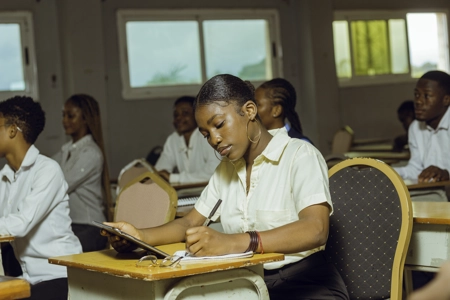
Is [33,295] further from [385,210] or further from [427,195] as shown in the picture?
[427,195]

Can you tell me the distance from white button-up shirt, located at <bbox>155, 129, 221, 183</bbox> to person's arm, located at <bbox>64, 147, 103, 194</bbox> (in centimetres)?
111

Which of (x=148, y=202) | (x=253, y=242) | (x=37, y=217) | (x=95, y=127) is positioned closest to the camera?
(x=253, y=242)

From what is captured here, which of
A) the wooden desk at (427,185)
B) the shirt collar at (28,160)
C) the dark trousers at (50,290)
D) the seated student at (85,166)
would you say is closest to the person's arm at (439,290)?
the dark trousers at (50,290)

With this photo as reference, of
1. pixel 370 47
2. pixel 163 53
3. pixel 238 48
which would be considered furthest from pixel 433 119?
pixel 370 47

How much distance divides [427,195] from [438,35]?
675cm

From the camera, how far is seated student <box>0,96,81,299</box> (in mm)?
3057

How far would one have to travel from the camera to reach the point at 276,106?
14.1 ft

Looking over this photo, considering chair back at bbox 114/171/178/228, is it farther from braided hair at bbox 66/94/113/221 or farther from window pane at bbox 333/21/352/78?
window pane at bbox 333/21/352/78

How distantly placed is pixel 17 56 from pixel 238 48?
2619 millimetres

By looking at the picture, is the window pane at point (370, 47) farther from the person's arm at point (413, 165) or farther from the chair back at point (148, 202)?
the chair back at point (148, 202)

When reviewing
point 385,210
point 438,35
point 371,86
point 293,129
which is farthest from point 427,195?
point 438,35

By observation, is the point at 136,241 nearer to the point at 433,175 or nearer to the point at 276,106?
the point at 276,106

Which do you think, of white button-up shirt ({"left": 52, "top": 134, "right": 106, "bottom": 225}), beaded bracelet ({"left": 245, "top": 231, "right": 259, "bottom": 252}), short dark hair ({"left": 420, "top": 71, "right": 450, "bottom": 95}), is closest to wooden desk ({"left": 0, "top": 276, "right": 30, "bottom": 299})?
beaded bracelet ({"left": 245, "top": 231, "right": 259, "bottom": 252})

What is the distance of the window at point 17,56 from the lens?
25.1 feet
